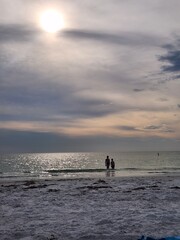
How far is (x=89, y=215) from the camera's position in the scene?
15.6 metres

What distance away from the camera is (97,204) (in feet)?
61.9

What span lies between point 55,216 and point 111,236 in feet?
14.5

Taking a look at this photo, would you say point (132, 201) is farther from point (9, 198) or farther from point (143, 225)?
point (9, 198)

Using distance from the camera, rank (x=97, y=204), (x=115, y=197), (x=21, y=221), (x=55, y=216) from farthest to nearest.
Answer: (x=115, y=197) → (x=97, y=204) → (x=55, y=216) → (x=21, y=221)

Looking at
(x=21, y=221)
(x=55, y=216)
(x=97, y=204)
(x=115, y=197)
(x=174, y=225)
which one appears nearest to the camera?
(x=174, y=225)

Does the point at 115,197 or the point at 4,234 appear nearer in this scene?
the point at 4,234

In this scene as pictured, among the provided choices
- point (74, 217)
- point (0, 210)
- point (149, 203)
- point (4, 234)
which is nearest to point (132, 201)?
point (149, 203)

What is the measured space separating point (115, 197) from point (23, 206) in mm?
6117

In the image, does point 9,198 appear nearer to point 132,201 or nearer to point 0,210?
point 0,210

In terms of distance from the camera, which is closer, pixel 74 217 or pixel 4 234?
pixel 4 234

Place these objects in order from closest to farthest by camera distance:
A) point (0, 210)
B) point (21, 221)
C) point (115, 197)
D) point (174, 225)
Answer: point (174, 225)
point (21, 221)
point (0, 210)
point (115, 197)

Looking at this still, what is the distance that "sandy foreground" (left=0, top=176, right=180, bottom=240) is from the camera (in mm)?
12250

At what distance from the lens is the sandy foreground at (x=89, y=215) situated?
40.2 feet

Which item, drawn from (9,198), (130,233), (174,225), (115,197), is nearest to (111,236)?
(130,233)
